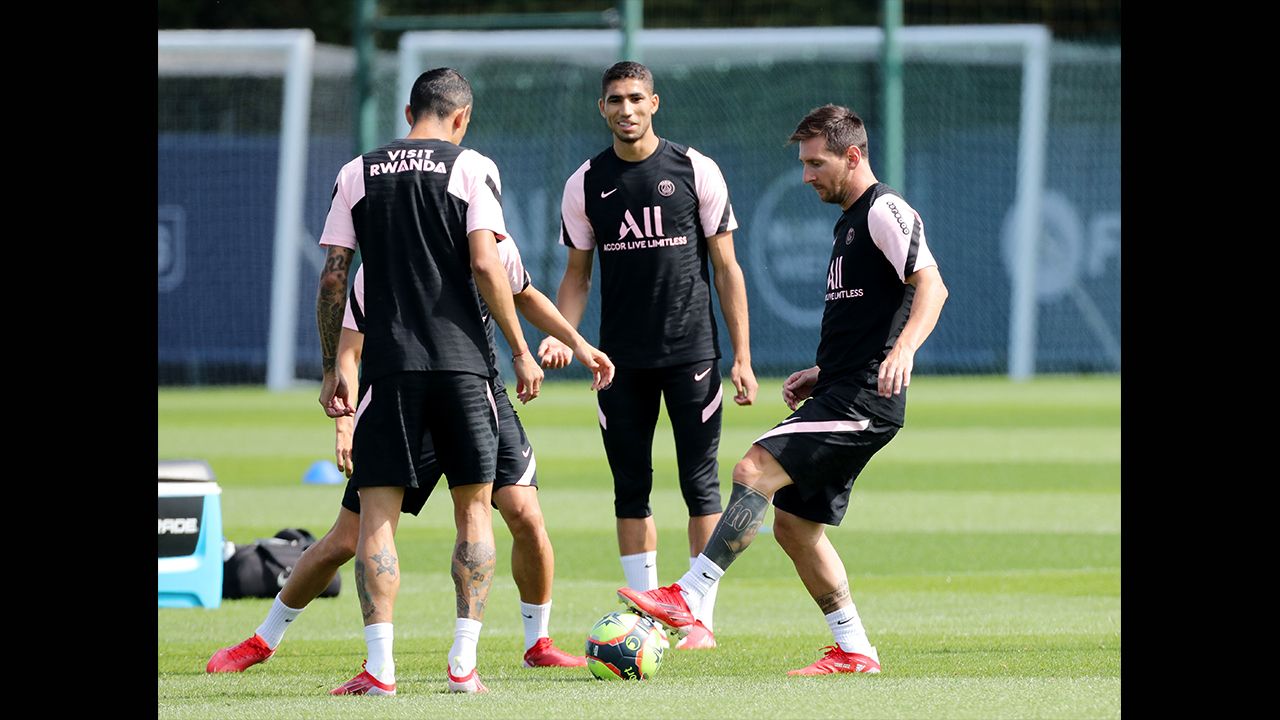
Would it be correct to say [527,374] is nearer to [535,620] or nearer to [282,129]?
[535,620]

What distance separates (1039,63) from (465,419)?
24218mm

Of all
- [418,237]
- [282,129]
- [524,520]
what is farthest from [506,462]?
[282,129]

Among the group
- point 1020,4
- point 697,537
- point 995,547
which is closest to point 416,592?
point 697,537

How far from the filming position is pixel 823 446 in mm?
6918

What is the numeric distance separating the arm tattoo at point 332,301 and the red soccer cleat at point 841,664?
2.14 m

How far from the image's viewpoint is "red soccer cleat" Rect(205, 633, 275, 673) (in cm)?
747

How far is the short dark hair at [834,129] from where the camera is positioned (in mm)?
7047

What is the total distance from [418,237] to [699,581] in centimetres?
167

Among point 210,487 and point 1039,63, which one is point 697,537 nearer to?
point 210,487

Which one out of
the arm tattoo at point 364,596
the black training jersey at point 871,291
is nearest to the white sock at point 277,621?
the arm tattoo at point 364,596

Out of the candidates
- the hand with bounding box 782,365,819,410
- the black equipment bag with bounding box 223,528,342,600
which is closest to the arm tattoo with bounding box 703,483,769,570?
the hand with bounding box 782,365,819,410

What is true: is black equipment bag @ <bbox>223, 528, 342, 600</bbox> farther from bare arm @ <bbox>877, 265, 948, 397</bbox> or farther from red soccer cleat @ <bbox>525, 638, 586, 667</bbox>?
bare arm @ <bbox>877, 265, 948, 397</bbox>

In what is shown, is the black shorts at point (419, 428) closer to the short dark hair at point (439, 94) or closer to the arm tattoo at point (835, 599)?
the short dark hair at point (439, 94)

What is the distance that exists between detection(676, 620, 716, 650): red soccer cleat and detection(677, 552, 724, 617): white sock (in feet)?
3.63
